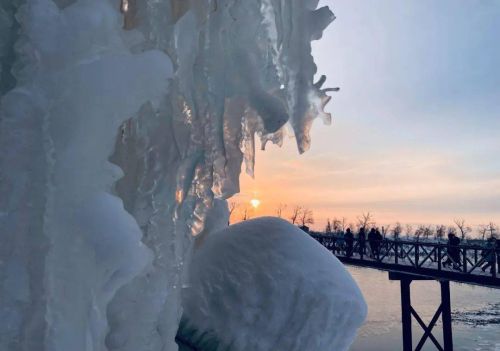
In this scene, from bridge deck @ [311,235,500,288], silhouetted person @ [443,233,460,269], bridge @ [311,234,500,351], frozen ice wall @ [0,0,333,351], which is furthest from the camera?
silhouetted person @ [443,233,460,269]

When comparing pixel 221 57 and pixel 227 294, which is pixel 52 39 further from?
pixel 227 294

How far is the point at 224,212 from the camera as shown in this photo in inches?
110

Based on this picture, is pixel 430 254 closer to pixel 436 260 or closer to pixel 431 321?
pixel 436 260

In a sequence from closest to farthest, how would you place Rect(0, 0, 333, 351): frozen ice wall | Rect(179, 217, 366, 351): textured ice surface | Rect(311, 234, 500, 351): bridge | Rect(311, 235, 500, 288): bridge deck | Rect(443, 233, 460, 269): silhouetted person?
Rect(0, 0, 333, 351): frozen ice wall < Rect(179, 217, 366, 351): textured ice surface < Rect(311, 235, 500, 288): bridge deck < Rect(311, 234, 500, 351): bridge < Rect(443, 233, 460, 269): silhouetted person

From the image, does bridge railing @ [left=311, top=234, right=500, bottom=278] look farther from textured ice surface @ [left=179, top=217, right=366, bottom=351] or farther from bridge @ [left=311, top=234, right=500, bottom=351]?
textured ice surface @ [left=179, top=217, right=366, bottom=351]

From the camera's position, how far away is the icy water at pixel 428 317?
17.6m

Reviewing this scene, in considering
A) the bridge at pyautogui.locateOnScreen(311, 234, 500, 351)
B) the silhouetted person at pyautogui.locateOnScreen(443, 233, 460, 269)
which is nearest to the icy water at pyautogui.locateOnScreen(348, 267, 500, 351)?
the bridge at pyautogui.locateOnScreen(311, 234, 500, 351)

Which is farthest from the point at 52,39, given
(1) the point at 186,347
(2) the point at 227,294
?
(1) the point at 186,347

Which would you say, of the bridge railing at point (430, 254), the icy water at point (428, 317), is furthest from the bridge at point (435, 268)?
the icy water at point (428, 317)

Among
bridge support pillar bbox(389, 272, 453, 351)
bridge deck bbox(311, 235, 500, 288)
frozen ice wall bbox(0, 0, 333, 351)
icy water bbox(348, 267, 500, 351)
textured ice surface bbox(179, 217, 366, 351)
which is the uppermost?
frozen ice wall bbox(0, 0, 333, 351)

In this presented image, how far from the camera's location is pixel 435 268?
1322cm

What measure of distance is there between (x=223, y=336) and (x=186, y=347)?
21cm

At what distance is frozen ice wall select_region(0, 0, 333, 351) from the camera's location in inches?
40.8

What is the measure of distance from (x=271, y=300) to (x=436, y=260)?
1371 centimetres
